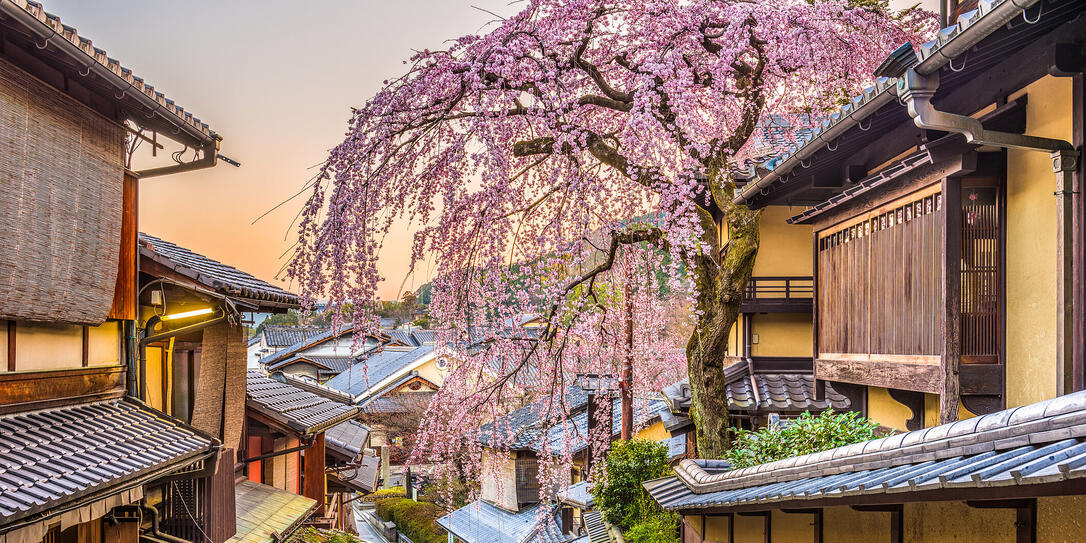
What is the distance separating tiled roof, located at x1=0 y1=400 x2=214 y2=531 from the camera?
18.1ft

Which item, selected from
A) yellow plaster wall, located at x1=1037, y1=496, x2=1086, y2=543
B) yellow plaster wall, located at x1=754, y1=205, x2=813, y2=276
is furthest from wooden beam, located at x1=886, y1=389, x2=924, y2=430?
yellow plaster wall, located at x1=754, y1=205, x2=813, y2=276

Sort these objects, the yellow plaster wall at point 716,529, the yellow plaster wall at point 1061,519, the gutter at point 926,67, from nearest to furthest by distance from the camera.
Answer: the yellow plaster wall at point 1061,519, the gutter at point 926,67, the yellow plaster wall at point 716,529

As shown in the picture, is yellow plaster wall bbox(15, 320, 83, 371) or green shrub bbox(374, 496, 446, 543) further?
green shrub bbox(374, 496, 446, 543)

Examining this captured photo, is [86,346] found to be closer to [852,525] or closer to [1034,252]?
[852,525]

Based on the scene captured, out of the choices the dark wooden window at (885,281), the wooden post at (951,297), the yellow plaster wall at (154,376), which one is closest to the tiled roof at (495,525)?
the yellow plaster wall at (154,376)

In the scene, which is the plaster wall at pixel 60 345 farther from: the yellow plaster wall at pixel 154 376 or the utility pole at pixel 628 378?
the utility pole at pixel 628 378

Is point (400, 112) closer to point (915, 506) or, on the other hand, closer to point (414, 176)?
point (414, 176)

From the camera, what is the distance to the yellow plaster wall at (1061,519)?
8.34 ft

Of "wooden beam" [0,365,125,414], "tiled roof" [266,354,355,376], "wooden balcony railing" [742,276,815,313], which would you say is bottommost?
"tiled roof" [266,354,355,376]

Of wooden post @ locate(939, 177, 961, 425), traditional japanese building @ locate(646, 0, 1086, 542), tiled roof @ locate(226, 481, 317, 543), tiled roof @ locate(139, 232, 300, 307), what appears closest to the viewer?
traditional japanese building @ locate(646, 0, 1086, 542)

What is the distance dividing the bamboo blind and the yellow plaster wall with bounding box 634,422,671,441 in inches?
554

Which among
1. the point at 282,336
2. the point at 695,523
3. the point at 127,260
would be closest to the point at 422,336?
the point at 282,336

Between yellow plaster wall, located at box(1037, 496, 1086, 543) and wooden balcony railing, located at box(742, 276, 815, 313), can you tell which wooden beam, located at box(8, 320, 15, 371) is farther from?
wooden balcony railing, located at box(742, 276, 815, 313)

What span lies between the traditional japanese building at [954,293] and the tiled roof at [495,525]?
51.4 ft
